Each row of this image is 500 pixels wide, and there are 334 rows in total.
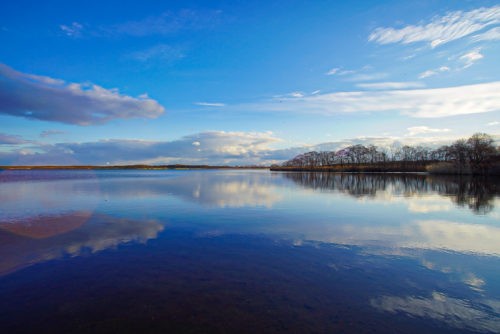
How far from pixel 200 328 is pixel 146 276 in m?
2.89

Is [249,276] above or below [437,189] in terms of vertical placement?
above

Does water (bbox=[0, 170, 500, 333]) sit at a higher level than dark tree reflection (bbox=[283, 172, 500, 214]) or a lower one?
higher

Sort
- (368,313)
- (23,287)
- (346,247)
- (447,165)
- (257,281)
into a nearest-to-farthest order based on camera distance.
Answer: (368,313)
(23,287)
(257,281)
(346,247)
(447,165)

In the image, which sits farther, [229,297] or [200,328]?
[229,297]

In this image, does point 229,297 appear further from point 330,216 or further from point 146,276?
point 330,216

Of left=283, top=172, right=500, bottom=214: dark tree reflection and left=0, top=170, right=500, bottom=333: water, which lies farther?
left=283, top=172, right=500, bottom=214: dark tree reflection

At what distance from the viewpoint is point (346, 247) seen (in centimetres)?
949

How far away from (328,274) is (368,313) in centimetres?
188

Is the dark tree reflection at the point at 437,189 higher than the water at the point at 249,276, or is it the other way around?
the water at the point at 249,276

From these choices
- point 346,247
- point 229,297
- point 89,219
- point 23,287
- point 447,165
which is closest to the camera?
point 229,297

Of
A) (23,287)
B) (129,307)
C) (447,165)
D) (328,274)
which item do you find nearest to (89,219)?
(23,287)

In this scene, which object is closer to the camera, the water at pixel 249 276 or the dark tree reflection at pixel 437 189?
the water at pixel 249 276

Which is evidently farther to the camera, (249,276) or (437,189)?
(437,189)

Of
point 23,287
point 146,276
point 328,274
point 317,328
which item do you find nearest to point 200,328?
point 317,328
